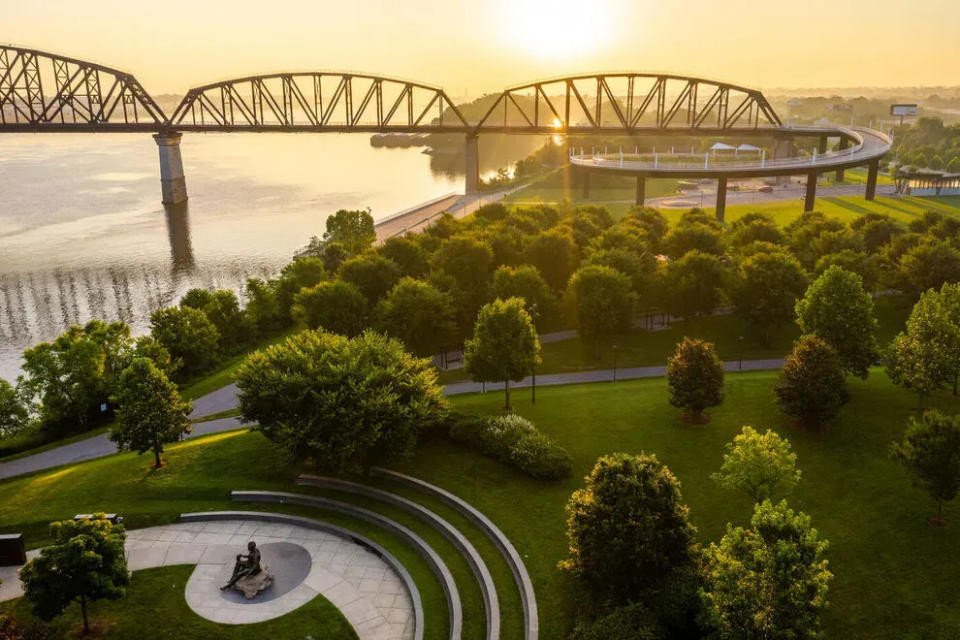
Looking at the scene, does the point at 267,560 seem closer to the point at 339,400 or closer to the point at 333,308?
the point at 339,400

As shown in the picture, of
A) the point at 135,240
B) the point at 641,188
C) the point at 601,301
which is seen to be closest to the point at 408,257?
the point at 601,301

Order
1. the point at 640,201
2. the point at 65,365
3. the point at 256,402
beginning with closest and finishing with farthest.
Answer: the point at 256,402
the point at 65,365
the point at 640,201

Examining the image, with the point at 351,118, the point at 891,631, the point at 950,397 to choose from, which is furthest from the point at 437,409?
the point at 351,118

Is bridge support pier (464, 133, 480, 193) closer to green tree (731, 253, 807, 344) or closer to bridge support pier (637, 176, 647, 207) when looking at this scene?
bridge support pier (637, 176, 647, 207)

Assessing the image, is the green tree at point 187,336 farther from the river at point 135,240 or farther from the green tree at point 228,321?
the river at point 135,240

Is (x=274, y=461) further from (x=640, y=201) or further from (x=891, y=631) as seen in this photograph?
(x=640, y=201)

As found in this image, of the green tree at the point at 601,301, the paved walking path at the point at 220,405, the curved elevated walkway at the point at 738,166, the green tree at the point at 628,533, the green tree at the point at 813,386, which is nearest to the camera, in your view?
the green tree at the point at 628,533

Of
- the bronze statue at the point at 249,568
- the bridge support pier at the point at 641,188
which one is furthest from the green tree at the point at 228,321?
the bridge support pier at the point at 641,188
